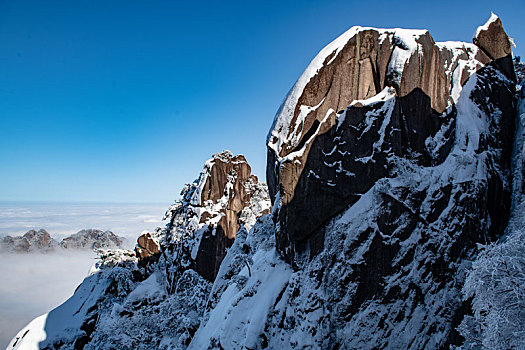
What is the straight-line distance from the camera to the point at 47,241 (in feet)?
357

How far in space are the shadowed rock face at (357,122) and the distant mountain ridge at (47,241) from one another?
4299 inches

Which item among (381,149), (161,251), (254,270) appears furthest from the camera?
(161,251)

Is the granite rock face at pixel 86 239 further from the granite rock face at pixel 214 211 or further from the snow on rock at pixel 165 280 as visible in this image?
the granite rock face at pixel 214 211

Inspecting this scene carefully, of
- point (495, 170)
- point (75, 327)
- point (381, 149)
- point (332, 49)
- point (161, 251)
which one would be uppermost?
point (332, 49)

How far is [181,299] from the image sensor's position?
23.4 meters

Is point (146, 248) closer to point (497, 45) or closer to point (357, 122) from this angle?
point (357, 122)

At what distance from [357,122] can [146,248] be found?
31.8 metres

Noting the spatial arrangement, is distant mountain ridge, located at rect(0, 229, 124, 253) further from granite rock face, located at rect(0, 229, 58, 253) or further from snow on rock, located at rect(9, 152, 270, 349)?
snow on rock, located at rect(9, 152, 270, 349)

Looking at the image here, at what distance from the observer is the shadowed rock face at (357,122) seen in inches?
482

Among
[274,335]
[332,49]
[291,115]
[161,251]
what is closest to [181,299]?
[161,251]

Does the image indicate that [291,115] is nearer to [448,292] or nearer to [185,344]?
[448,292]

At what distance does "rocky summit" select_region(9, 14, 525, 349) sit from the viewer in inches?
426

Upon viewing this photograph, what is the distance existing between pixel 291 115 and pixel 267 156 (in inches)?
120

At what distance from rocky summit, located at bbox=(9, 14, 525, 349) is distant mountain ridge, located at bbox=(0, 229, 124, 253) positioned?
108641 mm
